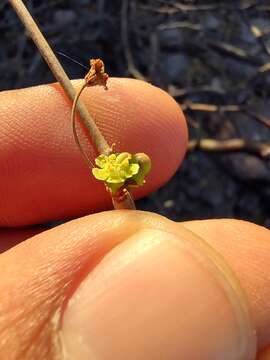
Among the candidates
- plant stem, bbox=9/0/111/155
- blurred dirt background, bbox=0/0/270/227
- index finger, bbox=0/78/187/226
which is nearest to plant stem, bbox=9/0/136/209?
plant stem, bbox=9/0/111/155


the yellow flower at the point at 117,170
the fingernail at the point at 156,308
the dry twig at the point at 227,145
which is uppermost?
the yellow flower at the point at 117,170

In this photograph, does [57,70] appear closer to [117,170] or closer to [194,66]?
[117,170]

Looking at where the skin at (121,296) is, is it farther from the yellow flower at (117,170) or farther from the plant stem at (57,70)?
the plant stem at (57,70)

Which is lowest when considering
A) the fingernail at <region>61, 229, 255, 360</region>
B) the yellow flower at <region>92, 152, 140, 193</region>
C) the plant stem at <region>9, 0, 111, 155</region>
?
the fingernail at <region>61, 229, 255, 360</region>

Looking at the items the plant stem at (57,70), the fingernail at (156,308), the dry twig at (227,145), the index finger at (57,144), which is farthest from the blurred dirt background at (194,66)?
the fingernail at (156,308)

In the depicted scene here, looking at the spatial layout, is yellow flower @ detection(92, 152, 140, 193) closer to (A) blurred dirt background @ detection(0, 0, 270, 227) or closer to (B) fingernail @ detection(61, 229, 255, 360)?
(B) fingernail @ detection(61, 229, 255, 360)

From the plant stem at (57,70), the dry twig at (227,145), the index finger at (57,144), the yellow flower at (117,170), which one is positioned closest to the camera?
the yellow flower at (117,170)

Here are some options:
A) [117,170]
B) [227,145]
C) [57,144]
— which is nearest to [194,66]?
[227,145]
